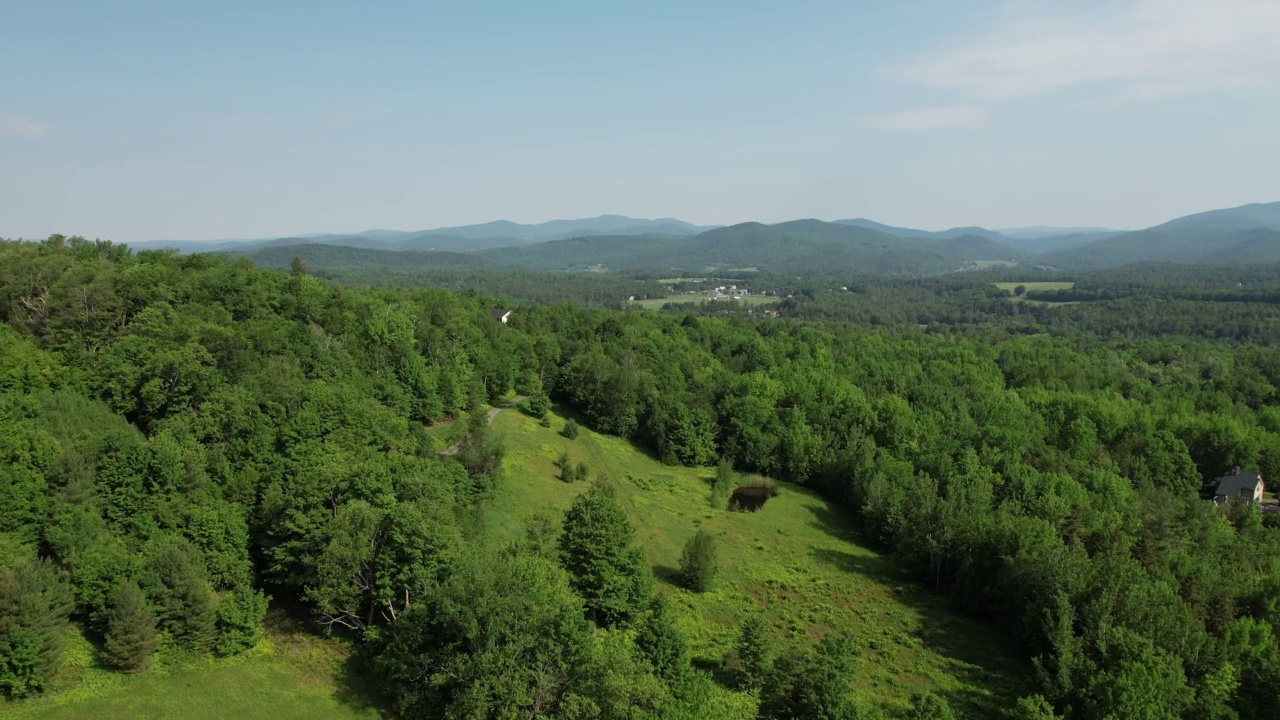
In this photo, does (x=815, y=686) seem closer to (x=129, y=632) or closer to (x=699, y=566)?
(x=699, y=566)

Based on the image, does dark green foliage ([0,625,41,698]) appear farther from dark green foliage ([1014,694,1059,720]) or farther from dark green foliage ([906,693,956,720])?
dark green foliage ([1014,694,1059,720])

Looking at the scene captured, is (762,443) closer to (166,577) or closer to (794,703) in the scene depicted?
(794,703)

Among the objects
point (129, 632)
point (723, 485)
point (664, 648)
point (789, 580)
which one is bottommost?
point (789, 580)

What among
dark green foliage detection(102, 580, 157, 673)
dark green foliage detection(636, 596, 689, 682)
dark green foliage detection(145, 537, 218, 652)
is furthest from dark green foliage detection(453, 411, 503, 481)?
dark green foliage detection(102, 580, 157, 673)

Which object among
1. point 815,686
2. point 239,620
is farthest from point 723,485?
point 239,620

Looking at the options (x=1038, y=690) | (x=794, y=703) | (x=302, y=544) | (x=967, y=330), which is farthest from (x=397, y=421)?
(x=967, y=330)
